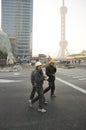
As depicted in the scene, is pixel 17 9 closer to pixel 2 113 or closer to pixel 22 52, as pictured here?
pixel 22 52

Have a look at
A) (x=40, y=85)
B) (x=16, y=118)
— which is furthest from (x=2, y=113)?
(x=40, y=85)

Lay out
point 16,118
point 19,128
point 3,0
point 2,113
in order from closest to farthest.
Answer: point 19,128 < point 16,118 < point 2,113 < point 3,0

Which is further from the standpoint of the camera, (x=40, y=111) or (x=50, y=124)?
(x=40, y=111)

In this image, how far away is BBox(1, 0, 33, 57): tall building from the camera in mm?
181250

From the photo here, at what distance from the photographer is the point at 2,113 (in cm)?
841

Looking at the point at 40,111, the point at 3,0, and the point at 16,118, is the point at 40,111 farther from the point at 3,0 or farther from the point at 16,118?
the point at 3,0

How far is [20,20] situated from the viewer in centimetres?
18288

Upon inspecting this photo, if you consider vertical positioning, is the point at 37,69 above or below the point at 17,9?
below

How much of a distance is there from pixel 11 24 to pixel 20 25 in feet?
19.5

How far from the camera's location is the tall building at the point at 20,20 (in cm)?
18125

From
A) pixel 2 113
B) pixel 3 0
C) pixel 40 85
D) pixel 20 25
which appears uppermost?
pixel 3 0

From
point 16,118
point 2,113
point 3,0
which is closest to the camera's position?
point 16,118

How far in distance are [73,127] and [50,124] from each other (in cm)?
63

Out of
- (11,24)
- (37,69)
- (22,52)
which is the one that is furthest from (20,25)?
(37,69)
